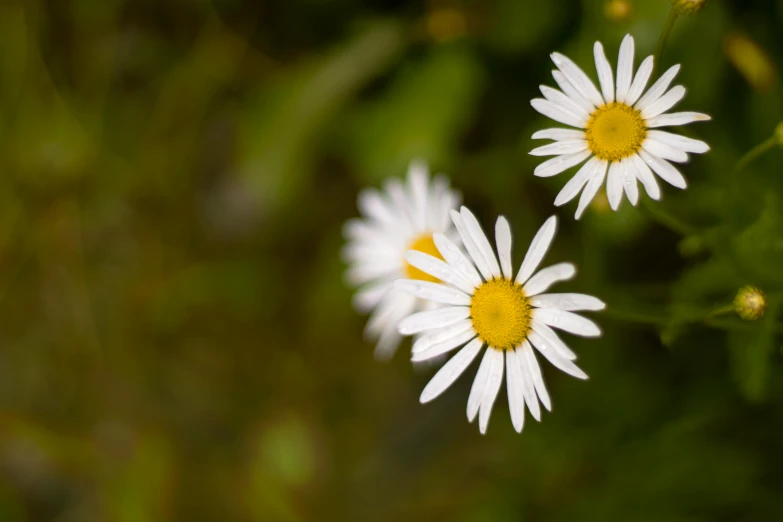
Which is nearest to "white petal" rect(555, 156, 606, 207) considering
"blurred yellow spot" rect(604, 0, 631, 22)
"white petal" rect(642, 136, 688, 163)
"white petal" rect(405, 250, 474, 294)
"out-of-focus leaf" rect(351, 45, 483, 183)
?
"white petal" rect(642, 136, 688, 163)

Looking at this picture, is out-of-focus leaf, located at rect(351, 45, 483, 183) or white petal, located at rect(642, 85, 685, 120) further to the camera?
out-of-focus leaf, located at rect(351, 45, 483, 183)

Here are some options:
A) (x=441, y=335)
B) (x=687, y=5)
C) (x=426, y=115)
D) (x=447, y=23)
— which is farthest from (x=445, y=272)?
(x=447, y=23)

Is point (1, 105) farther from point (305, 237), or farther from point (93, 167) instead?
point (305, 237)

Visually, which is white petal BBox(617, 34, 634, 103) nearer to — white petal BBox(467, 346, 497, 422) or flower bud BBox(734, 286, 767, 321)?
flower bud BBox(734, 286, 767, 321)

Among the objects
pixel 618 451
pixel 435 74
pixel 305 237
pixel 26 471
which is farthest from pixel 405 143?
pixel 26 471

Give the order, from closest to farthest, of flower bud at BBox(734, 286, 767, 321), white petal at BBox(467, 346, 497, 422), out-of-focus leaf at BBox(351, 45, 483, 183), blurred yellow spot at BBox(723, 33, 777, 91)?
flower bud at BBox(734, 286, 767, 321) < white petal at BBox(467, 346, 497, 422) < blurred yellow spot at BBox(723, 33, 777, 91) < out-of-focus leaf at BBox(351, 45, 483, 183)

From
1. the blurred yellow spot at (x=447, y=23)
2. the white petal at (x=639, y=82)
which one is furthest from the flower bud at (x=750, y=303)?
the blurred yellow spot at (x=447, y=23)
